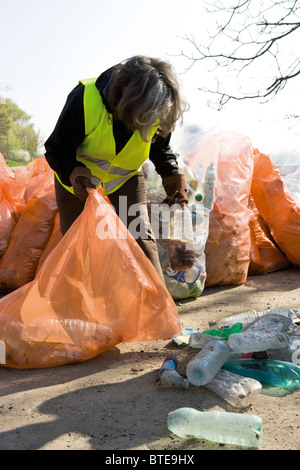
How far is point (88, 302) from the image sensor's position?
2.11m

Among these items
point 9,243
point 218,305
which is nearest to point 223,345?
point 218,305

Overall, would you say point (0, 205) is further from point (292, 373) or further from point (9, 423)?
point (292, 373)

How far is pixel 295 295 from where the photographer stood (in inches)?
128

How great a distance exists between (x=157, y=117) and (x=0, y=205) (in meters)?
1.88

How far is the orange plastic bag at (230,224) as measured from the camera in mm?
3418

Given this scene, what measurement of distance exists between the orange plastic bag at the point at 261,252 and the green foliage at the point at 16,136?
46.8 ft

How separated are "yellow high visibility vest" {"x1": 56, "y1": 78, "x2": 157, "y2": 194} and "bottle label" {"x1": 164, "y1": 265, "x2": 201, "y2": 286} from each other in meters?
0.97

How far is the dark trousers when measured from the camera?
2244 millimetres

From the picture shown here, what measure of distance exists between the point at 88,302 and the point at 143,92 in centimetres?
91

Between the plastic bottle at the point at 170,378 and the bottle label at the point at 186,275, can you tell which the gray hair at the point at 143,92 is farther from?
the bottle label at the point at 186,275

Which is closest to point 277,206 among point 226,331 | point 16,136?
point 226,331

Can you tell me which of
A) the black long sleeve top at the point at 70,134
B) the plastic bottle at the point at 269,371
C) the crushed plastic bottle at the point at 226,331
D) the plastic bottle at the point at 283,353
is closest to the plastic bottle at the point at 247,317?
the crushed plastic bottle at the point at 226,331

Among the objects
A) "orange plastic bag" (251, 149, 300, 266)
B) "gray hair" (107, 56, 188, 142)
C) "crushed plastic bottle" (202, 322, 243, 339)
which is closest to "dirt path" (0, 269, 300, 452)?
"crushed plastic bottle" (202, 322, 243, 339)

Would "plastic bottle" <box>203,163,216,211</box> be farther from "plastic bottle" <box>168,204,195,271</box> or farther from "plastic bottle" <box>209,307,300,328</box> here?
"plastic bottle" <box>209,307,300,328</box>
